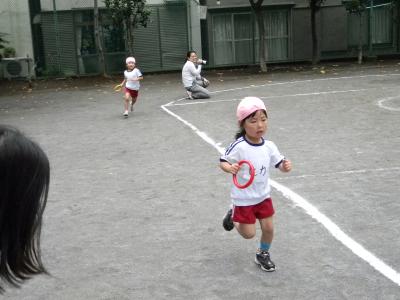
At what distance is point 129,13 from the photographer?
24906mm

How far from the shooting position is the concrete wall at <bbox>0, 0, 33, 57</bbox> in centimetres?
2675

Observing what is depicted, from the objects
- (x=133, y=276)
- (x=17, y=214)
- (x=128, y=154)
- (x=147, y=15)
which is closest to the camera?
(x=17, y=214)

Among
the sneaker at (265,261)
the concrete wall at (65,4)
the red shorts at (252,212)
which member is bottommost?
the sneaker at (265,261)

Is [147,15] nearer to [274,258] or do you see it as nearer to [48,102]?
[48,102]

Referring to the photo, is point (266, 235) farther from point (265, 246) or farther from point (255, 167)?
point (255, 167)

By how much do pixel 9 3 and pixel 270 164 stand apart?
2443cm

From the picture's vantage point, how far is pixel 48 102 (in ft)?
62.3

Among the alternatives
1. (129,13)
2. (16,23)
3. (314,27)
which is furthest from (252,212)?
(16,23)

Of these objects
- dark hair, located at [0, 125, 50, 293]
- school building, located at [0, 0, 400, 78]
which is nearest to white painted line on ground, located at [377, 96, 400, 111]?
dark hair, located at [0, 125, 50, 293]

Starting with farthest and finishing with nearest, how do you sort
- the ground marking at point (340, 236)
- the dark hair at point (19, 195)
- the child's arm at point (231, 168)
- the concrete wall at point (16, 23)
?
the concrete wall at point (16, 23) < the child's arm at point (231, 168) < the ground marking at point (340, 236) < the dark hair at point (19, 195)

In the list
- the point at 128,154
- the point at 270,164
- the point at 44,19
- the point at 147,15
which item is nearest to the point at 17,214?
the point at 270,164

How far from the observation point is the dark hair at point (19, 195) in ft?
5.78

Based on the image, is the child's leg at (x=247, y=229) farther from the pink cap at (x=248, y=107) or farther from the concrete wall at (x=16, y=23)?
the concrete wall at (x=16, y=23)

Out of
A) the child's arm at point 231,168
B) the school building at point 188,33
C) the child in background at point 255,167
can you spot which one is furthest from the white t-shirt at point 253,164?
the school building at point 188,33
